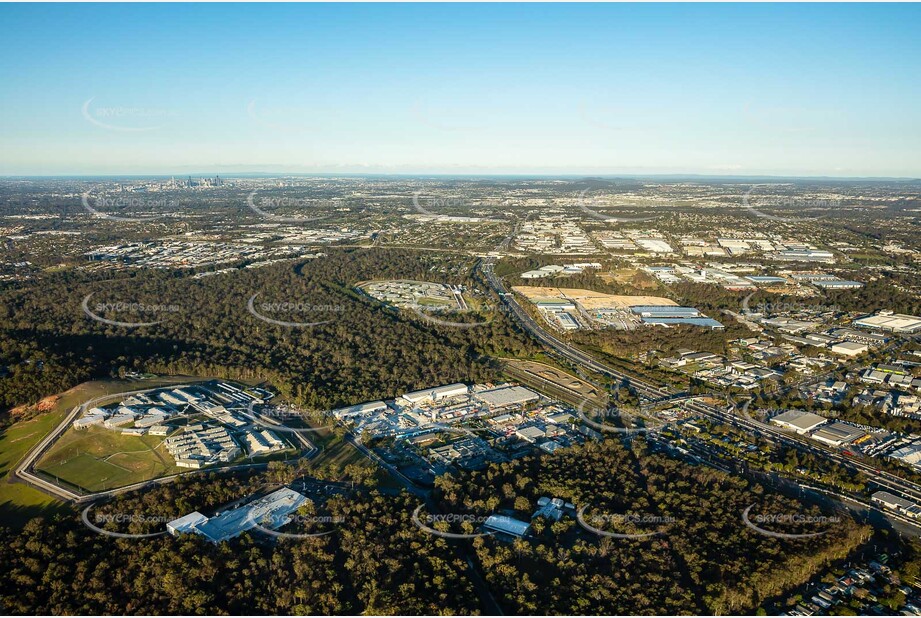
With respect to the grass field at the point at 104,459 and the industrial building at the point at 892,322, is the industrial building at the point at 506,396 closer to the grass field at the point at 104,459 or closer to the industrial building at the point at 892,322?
the grass field at the point at 104,459

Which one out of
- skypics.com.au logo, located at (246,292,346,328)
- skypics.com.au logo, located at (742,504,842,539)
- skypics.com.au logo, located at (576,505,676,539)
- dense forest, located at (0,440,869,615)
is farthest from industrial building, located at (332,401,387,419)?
skypics.com.au logo, located at (742,504,842,539)

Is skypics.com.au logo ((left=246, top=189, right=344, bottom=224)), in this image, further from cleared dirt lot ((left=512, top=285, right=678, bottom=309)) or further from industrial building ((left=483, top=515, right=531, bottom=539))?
industrial building ((left=483, top=515, right=531, bottom=539))

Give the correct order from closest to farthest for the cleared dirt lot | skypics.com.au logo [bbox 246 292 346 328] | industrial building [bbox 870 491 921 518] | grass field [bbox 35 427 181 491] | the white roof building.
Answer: the white roof building
industrial building [bbox 870 491 921 518]
grass field [bbox 35 427 181 491]
skypics.com.au logo [bbox 246 292 346 328]
the cleared dirt lot

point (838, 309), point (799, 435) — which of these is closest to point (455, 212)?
point (838, 309)

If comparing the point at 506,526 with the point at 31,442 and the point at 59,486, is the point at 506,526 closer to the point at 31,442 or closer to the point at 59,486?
the point at 59,486

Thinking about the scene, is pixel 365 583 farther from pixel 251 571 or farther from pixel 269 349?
pixel 269 349

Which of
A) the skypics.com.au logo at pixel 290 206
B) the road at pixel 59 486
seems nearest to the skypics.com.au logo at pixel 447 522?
the road at pixel 59 486
